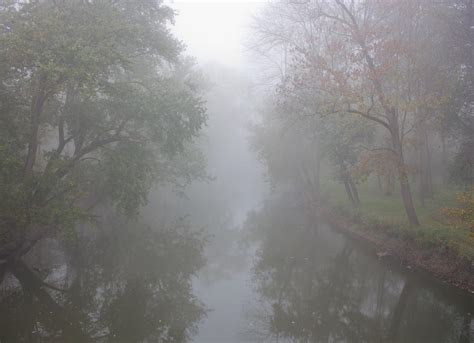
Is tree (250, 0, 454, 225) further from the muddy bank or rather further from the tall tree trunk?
the muddy bank

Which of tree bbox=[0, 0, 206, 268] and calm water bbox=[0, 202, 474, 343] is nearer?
calm water bbox=[0, 202, 474, 343]

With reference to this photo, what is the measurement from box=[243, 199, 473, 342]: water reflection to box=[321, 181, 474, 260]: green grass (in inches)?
65.2

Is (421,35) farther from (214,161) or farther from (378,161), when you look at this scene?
(214,161)

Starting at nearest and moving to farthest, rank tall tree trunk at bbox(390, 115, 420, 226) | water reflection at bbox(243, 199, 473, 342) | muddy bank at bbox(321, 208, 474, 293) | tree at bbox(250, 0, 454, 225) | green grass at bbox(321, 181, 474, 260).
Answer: water reflection at bbox(243, 199, 473, 342), muddy bank at bbox(321, 208, 474, 293), green grass at bbox(321, 181, 474, 260), tree at bbox(250, 0, 454, 225), tall tree trunk at bbox(390, 115, 420, 226)

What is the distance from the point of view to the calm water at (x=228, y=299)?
10.8 metres

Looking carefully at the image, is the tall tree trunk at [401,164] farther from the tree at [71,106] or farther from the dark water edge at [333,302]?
the tree at [71,106]

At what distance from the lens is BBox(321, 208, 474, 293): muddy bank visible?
13.1m

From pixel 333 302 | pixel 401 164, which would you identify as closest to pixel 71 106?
pixel 333 302

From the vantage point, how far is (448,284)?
13258mm

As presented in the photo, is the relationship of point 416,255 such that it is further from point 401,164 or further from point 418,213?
point 418,213

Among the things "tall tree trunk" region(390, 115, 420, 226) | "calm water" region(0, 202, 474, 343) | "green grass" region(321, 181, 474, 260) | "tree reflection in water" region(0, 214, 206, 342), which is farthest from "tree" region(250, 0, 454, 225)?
"tree reflection in water" region(0, 214, 206, 342)

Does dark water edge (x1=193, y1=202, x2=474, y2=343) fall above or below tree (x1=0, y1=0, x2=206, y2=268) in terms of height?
below

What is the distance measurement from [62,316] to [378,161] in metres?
13.3

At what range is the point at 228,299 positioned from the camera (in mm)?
13703
